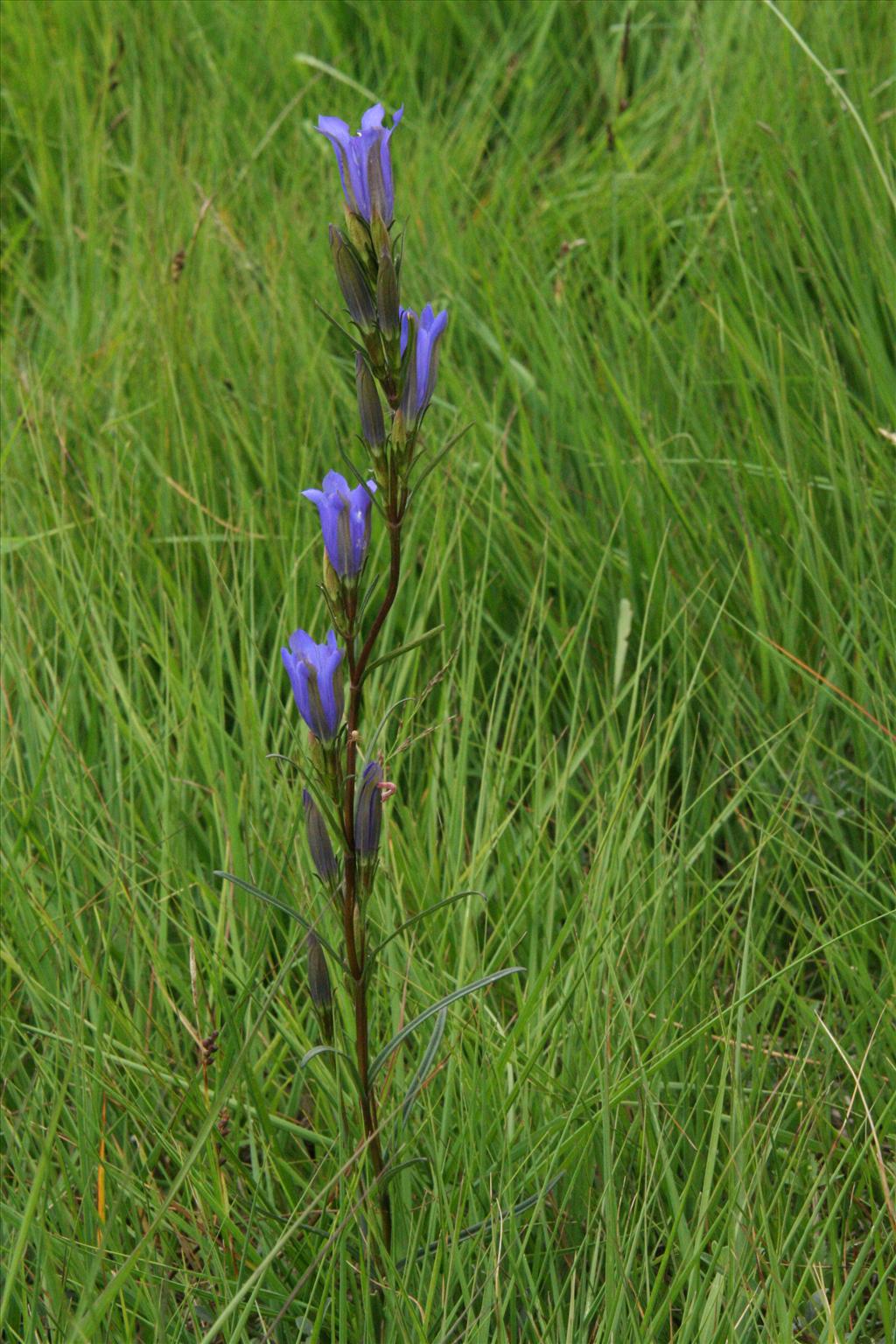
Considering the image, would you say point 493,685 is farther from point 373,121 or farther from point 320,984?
Answer: point 373,121

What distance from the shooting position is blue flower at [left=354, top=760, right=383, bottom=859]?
1147mm

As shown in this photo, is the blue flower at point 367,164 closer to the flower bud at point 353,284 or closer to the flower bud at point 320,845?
the flower bud at point 353,284

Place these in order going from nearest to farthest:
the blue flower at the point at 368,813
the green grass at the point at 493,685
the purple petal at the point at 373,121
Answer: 1. the purple petal at the point at 373,121
2. the blue flower at the point at 368,813
3. the green grass at the point at 493,685

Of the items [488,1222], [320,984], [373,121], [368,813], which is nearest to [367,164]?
[373,121]

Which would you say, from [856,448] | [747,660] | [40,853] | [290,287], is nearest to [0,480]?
[290,287]

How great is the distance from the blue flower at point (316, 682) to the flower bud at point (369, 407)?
17cm

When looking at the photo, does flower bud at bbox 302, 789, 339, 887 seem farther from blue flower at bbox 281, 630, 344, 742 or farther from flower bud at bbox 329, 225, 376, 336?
flower bud at bbox 329, 225, 376, 336

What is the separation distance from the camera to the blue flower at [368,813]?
115 centimetres

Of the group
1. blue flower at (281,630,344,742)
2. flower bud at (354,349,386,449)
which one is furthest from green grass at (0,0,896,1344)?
flower bud at (354,349,386,449)

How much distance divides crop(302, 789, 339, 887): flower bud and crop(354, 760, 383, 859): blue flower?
3 cm

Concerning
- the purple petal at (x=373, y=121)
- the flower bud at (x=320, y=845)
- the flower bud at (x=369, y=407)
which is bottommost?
the flower bud at (x=320, y=845)

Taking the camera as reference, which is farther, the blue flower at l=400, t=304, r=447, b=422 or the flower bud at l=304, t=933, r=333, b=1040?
the flower bud at l=304, t=933, r=333, b=1040

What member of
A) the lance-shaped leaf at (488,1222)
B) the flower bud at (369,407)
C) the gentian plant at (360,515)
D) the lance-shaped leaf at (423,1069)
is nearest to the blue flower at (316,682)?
the gentian plant at (360,515)

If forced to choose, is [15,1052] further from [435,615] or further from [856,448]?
[856,448]
